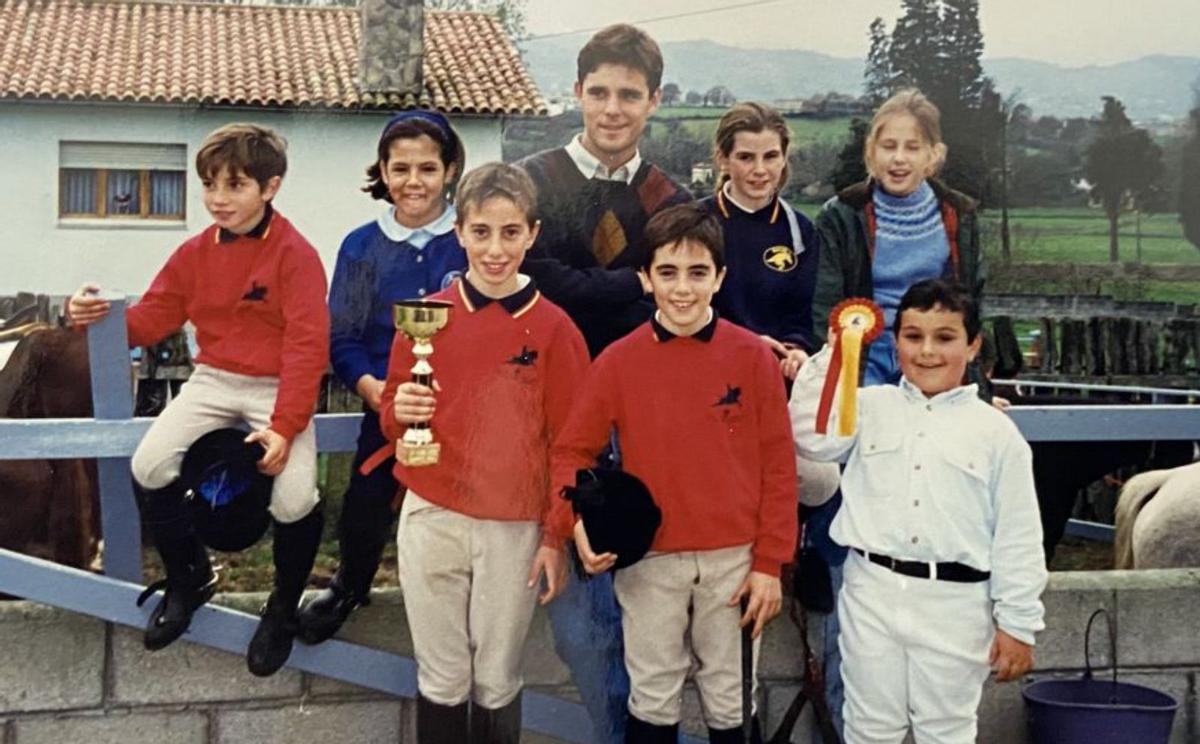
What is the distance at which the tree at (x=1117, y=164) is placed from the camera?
417cm

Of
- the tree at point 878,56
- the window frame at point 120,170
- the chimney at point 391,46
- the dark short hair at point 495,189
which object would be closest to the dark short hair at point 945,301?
the tree at point 878,56

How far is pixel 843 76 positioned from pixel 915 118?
0.22 metres

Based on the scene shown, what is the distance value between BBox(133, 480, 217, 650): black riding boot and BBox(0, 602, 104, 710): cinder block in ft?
0.52

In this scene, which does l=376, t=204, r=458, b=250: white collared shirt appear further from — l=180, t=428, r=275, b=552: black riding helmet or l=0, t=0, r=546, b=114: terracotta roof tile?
l=180, t=428, r=275, b=552: black riding helmet

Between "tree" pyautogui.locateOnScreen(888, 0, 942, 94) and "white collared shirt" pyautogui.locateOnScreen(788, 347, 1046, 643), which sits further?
"tree" pyautogui.locateOnScreen(888, 0, 942, 94)

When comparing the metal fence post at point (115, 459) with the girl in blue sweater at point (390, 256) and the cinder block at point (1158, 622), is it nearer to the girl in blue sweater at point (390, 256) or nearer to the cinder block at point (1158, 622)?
the girl in blue sweater at point (390, 256)

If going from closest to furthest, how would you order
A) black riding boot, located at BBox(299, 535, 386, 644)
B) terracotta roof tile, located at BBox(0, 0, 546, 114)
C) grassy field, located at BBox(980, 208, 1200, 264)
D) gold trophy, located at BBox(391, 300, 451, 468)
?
gold trophy, located at BBox(391, 300, 451, 468), terracotta roof tile, located at BBox(0, 0, 546, 114), black riding boot, located at BBox(299, 535, 386, 644), grassy field, located at BBox(980, 208, 1200, 264)

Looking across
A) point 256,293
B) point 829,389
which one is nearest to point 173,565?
point 256,293

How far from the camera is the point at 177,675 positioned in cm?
380

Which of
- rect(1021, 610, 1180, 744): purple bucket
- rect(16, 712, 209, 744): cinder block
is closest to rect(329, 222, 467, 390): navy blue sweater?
rect(16, 712, 209, 744): cinder block

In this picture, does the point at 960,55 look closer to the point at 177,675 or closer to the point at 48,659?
the point at 177,675

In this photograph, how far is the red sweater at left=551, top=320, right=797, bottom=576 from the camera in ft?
11.2

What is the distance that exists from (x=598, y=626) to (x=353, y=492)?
2.32ft

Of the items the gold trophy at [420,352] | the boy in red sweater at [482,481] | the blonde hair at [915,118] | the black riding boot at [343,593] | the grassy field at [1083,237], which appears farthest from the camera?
the grassy field at [1083,237]
